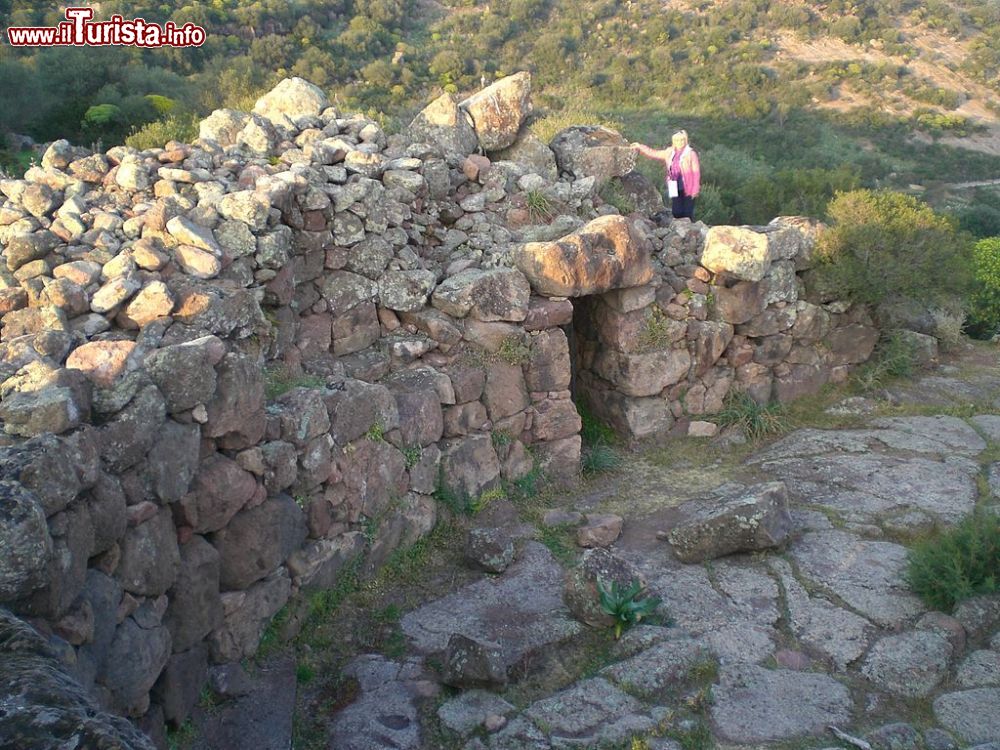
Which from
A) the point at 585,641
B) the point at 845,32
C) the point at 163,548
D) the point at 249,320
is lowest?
the point at 585,641

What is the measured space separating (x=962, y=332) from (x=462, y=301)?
22.9 feet

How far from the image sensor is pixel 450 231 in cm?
780

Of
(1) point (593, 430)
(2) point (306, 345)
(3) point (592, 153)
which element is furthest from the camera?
(3) point (592, 153)

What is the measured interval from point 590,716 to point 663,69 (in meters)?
25.8

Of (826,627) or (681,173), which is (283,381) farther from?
(681,173)

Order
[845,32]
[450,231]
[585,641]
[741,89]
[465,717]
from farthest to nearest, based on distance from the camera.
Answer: [845,32] < [741,89] < [450,231] < [585,641] < [465,717]

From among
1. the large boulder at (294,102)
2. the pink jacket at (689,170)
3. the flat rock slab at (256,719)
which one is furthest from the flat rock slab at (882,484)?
the large boulder at (294,102)

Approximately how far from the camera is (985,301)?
1117 cm

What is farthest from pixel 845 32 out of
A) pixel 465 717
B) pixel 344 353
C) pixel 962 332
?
pixel 465 717

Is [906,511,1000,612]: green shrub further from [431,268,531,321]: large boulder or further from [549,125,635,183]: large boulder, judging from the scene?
[549,125,635,183]: large boulder

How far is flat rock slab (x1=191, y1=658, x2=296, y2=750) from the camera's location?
14.7 feet

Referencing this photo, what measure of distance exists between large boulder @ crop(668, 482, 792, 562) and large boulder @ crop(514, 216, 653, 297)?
2.25m

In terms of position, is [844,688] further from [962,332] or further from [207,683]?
[962,332]

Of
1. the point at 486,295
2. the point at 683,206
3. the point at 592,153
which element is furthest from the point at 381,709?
the point at 683,206
